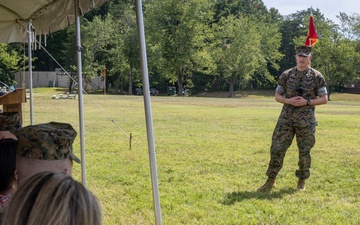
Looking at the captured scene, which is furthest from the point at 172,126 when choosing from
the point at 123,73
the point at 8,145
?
the point at 123,73

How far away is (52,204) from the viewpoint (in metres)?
1.10

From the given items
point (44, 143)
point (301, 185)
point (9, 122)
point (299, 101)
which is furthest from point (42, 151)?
point (301, 185)

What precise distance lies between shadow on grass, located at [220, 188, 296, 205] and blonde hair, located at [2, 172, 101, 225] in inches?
145

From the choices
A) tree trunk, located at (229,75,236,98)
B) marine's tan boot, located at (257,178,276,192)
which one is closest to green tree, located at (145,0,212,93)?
tree trunk, located at (229,75,236,98)

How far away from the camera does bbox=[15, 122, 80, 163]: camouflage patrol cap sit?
183 centimetres

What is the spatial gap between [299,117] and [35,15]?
372 centimetres

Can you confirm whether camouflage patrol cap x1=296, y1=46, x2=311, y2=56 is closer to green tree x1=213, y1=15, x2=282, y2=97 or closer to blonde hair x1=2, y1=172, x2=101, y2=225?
blonde hair x1=2, y1=172, x2=101, y2=225

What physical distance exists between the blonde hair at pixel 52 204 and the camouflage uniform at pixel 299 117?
159 inches

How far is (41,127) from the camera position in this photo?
194 cm

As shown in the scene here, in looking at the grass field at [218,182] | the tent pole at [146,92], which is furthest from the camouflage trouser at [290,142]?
the tent pole at [146,92]

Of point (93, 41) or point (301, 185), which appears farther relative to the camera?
point (93, 41)

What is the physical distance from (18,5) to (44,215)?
14.3 feet

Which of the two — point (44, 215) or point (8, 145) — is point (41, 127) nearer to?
point (8, 145)

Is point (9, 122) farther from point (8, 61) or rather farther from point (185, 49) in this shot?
point (185, 49)
